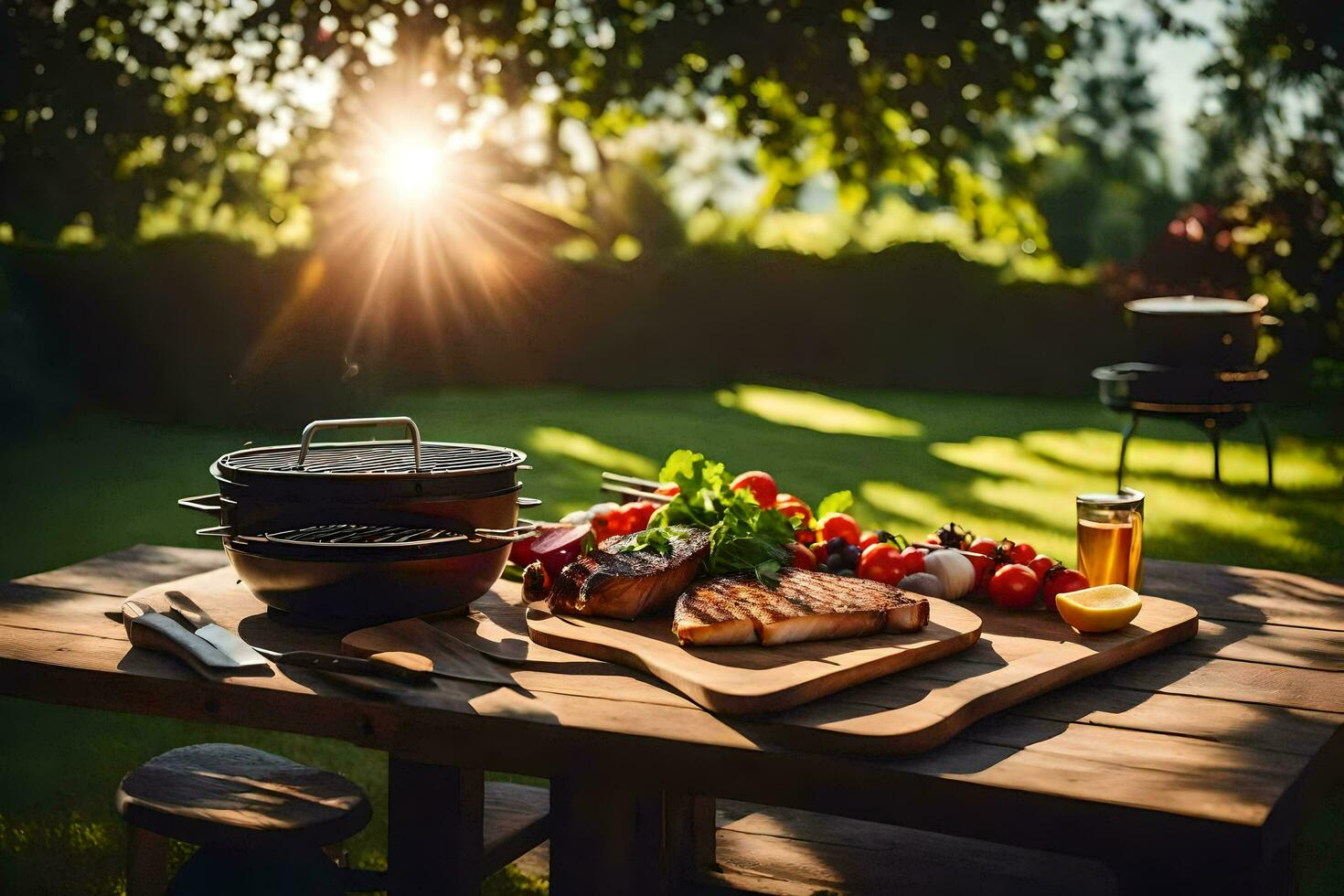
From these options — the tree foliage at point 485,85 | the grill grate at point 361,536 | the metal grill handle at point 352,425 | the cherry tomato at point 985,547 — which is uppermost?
the tree foliage at point 485,85

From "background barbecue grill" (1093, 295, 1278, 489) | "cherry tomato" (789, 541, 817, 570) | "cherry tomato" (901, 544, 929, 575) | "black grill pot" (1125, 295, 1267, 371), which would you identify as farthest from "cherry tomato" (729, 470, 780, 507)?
"black grill pot" (1125, 295, 1267, 371)

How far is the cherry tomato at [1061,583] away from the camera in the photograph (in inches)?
110

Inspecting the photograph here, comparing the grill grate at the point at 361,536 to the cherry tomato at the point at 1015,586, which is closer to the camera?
the grill grate at the point at 361,536

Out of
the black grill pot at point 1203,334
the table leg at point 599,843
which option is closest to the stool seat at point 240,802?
the table leg at point 599,843

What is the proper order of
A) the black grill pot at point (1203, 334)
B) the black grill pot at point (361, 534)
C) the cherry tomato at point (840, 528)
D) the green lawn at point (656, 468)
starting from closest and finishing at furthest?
the black grill pot at point (361, 534) → the cherry tomato at point (840, 528) → the green lawn at point (656, 468) → the black grill pot at point (1203, 334)

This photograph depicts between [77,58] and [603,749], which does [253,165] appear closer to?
[77,58]

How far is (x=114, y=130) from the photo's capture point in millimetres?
9539

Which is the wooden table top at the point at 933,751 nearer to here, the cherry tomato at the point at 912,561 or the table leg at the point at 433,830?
the table leg at the point at 433,830

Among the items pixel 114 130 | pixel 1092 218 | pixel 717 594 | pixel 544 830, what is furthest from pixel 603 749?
pixel 1092 218

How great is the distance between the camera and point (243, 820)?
100 inches

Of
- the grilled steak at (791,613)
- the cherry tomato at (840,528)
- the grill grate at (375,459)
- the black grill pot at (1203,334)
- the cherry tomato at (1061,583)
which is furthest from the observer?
the black grill pot at (1203,334)

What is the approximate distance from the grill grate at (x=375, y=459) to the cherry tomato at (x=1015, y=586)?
1.03 meters

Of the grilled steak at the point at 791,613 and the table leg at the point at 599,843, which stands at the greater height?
the grilled steak at the point at 791,613

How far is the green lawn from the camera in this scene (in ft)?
15.3
